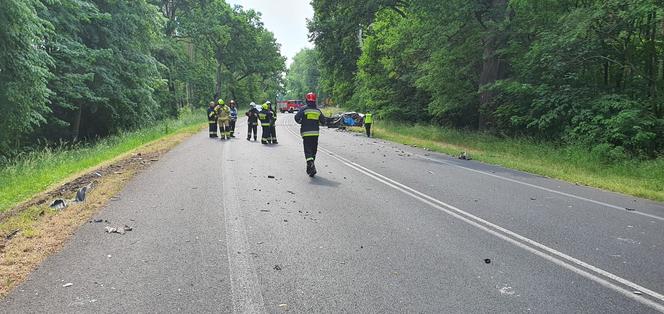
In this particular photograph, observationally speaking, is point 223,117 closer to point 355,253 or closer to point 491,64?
point 491,64

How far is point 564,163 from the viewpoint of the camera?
14.9 meters

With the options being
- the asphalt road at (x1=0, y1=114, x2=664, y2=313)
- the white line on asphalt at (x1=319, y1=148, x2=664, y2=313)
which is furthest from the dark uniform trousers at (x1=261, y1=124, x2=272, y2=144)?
the white line on asphalt at (x1=319, y1=148, x2=664, y2=313)

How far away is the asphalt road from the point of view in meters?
4.14

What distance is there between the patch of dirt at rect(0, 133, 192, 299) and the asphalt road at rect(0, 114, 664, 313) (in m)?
0.20

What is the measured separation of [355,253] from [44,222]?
4.40m

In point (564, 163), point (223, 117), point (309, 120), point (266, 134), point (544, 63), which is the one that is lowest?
point (564, 163)

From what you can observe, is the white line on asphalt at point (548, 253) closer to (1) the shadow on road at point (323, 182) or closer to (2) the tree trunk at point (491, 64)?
(1) the shadow on road at point (323, 182)

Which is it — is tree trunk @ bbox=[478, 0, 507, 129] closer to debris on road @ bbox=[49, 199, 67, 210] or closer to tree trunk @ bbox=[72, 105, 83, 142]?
debris on road @ bbox=[49, 199, 67, 210]

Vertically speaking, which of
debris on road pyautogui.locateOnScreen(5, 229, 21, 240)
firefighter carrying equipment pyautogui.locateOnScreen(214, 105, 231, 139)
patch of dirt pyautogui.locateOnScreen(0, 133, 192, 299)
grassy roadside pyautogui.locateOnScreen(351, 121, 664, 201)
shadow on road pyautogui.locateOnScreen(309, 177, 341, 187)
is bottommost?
grassy roadside pyautogui.locateOnScreen(351, 121, 664, 201)

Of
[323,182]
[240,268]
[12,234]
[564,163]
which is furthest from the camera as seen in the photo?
[564,163]

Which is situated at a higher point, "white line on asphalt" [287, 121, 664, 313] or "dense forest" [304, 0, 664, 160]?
"dense forest" [304, 0, 664, 160]

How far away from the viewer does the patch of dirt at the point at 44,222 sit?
16.2 feet

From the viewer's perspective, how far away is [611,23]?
1568 cm

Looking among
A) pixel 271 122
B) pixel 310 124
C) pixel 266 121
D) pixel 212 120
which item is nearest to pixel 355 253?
pixel 310 124
